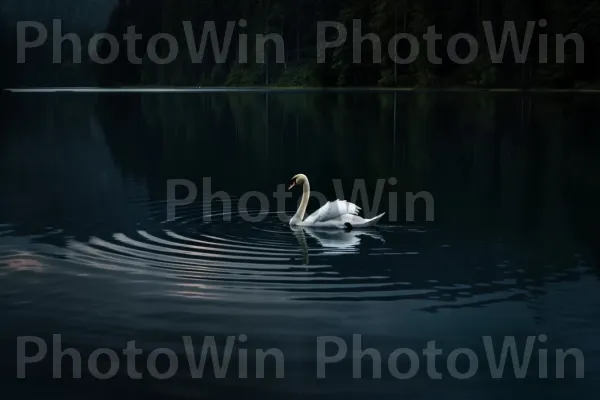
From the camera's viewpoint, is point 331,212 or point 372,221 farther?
point 331,212

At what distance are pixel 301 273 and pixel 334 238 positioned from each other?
3.32 meters

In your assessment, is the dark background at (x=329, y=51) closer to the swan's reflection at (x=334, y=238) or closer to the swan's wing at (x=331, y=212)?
the swan's wing at (x=331, y=212)

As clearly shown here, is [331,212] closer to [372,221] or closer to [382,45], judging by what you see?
[372,221]

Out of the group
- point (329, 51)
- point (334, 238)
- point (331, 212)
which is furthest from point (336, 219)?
point (329, 51)

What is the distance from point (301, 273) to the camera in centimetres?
1352

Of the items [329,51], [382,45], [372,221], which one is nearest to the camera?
[372,221]

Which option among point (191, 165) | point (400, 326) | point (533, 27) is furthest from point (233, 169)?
point (533, 27)

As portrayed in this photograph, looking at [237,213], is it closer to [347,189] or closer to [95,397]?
[347,189]

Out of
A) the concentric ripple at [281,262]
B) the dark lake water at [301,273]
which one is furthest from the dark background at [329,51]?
the concentric ripple at [281,262]

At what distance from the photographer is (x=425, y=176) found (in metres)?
25.6

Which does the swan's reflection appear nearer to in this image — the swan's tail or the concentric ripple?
the concentric ripple

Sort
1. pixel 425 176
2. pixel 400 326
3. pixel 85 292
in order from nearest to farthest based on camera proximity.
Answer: pixel 400 326 < pixel 85 292 < pixel 425 176

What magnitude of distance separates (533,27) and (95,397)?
87098 millimetres

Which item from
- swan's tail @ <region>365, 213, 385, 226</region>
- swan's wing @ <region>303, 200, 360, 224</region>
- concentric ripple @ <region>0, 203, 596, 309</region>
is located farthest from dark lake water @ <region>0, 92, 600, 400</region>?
swan's wing @ <region>303, 200, 360, 224</region>
